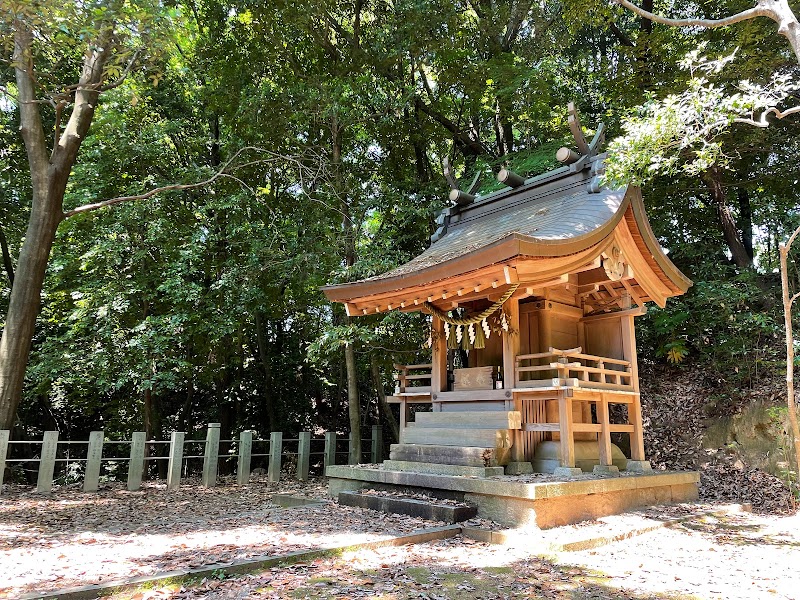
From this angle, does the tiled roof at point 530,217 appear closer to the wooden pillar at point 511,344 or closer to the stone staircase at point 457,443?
the wooden pillar at point 511,344

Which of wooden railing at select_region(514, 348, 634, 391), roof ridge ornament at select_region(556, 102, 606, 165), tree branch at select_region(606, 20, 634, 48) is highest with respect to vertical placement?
tree branch at select_region(606, 20, 634, 48)

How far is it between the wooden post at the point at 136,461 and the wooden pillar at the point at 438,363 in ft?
16.7

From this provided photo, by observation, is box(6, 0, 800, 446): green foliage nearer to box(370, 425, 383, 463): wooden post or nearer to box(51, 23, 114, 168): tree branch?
box(51, 23, 114, 168): tree branch

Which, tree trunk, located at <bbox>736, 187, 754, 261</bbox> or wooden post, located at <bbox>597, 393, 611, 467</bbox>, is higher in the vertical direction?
tree trunk, located at <bbox>736, 187, 754, 261</bbox>

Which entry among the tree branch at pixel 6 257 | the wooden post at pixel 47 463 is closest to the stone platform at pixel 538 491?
the wooden post at pixel 47 463

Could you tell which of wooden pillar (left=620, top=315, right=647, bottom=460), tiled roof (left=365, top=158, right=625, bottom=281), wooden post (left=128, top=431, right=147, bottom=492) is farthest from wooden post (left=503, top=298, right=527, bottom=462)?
wooden post (left=128, top=431, right=147, bottom=492)

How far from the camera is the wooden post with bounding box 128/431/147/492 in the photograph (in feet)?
30.3

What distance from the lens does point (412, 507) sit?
6445 millimetres

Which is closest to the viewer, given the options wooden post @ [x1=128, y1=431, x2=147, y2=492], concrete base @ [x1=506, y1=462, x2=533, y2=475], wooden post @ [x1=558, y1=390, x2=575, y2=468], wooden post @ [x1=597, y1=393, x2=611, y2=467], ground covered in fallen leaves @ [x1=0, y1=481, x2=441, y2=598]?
ground covered in fallen leaves @ [x1=0, y1=481, x2=441, y2=598]

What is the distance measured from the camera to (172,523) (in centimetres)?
647

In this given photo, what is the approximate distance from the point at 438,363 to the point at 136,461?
18.3 ft

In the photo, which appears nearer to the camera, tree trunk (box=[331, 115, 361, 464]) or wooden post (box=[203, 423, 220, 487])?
wooden post (box=[203, 423, 220, 487])

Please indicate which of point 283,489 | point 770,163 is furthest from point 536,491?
point 770,163

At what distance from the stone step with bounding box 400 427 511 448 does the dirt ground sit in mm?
1494
